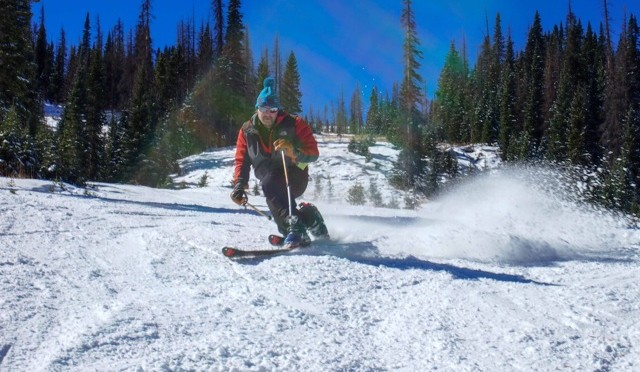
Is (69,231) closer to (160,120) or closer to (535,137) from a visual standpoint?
(160,120)

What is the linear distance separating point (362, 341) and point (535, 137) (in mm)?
56112

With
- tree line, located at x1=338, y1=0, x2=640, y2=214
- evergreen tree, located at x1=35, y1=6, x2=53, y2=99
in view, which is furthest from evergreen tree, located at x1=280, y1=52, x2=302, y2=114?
evergreen tree, located at x1=35, y1=6, x2=53, y2=99

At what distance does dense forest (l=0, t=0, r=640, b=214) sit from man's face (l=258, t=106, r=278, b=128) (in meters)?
8.05

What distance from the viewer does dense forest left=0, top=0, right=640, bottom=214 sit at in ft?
79.5

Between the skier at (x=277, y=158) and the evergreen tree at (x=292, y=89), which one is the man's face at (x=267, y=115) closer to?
the skier at (x=277, y=158)

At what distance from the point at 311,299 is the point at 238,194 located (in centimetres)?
253

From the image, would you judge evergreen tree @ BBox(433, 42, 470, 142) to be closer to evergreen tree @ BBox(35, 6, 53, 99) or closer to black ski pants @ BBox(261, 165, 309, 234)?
black ski pants @ BBox(261, 165, 309, 234)

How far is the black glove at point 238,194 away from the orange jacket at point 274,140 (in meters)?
0.07

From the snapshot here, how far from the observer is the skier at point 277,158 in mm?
5082

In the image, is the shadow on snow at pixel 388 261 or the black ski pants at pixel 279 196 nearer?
the shadow on snow at pixel 388 261

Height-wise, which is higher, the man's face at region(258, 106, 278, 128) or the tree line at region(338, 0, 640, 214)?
the tree line at region(338, 0, 640, 214)

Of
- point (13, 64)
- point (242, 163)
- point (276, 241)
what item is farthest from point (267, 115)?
point (13, 64)

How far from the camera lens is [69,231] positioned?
4.58m

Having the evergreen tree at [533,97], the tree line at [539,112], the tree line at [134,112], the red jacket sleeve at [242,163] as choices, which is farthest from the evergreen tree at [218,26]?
the red jacket sleeve at [242,163]
